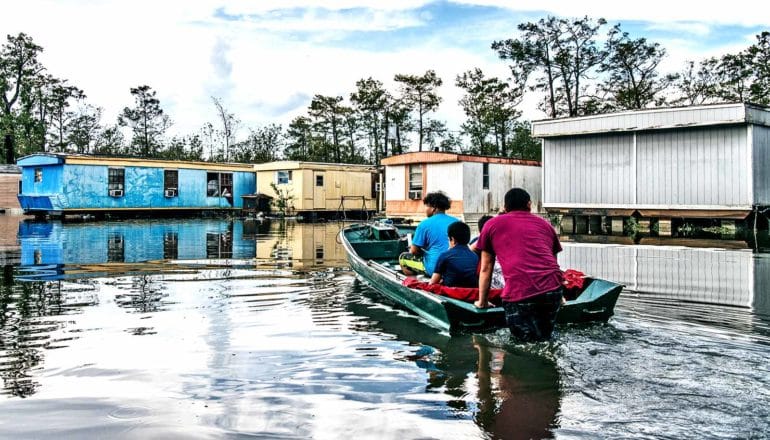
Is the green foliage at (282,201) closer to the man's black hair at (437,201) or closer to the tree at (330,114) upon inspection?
the tree at (330,114)

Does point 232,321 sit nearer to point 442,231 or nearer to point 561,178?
point 442,231

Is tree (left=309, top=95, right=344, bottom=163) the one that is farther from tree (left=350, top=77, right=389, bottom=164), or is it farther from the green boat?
the green boat

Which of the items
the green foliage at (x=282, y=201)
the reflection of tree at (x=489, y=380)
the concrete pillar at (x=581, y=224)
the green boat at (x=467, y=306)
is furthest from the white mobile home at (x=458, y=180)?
the reflection of tree at (x=489, y=380)

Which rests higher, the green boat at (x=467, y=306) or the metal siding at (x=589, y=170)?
the metal siding at (x=589, y=170)

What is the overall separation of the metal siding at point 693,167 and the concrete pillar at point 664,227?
0.55 metres

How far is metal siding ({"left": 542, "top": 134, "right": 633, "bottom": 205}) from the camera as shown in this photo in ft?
68.3

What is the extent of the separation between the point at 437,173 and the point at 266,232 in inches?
293

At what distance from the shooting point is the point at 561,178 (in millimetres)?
22328

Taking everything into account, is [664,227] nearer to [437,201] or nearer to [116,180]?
[437,201]

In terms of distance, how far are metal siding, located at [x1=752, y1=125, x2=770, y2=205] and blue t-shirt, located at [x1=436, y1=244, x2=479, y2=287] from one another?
48.9 feet

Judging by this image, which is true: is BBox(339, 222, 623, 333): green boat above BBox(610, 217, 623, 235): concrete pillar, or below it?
below

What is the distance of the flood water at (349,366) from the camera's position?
4.08 meters

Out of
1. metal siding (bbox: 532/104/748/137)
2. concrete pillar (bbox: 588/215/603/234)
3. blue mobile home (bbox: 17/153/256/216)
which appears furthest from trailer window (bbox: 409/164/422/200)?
blue mobile home (bbox: 17/153/256/216)

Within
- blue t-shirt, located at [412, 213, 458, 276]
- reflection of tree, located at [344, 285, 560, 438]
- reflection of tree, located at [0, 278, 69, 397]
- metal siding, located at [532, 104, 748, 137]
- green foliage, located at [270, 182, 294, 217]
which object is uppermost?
metal siding, located at [532, 104, 748, 137]
